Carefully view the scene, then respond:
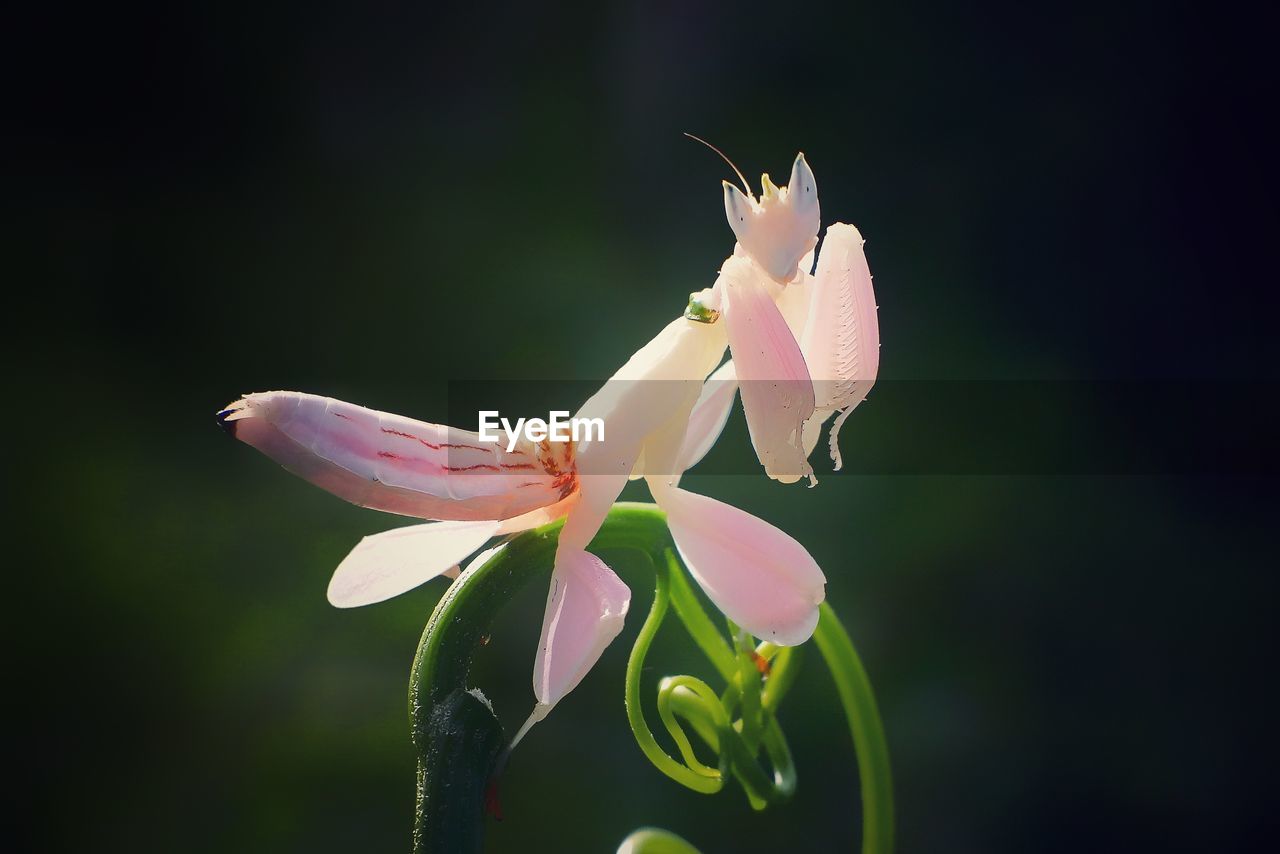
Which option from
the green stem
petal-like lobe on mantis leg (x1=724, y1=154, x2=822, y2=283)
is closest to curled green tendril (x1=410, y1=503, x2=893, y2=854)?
the green stem

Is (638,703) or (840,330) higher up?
(840,330)

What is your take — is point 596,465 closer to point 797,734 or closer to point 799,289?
point 799,289

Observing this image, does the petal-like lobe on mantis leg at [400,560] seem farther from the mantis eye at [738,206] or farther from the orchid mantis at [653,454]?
the mantis eye at [738,206]

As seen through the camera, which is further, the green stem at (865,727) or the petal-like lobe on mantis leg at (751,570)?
the green stem at (865,727)

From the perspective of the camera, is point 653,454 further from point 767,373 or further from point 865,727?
point 865,727

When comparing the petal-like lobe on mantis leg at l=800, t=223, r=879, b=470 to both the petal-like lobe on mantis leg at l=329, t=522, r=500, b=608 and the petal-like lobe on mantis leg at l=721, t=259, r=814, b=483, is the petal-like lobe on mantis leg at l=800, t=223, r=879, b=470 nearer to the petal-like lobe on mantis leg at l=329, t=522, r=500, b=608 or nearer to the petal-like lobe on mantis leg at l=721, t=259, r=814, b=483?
the petal-like lobe on mantis leg at l=721, t=259, r=814, b=483

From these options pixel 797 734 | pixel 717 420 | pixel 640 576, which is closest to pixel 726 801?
pixel 797 734

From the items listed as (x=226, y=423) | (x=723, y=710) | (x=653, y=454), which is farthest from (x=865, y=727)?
(x=226, y=423)

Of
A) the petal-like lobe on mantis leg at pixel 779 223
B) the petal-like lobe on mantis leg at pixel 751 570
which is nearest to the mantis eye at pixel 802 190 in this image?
the petal-like lobe on mantis leg at pixel 779 223
